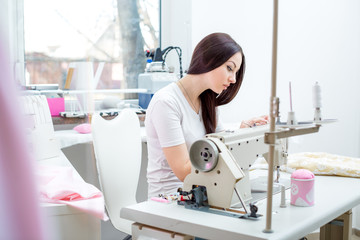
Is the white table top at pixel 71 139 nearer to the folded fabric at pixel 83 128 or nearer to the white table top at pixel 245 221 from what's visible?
the folded fabric at pixel 83 128

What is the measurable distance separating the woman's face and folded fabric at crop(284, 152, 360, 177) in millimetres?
396

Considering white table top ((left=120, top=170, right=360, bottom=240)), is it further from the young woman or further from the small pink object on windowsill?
the small pink object on windowsill

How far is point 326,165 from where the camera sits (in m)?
1.65

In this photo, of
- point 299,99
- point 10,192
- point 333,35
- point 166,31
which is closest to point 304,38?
point 333,35

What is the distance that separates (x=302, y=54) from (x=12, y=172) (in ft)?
9.97

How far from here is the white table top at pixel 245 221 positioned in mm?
1026

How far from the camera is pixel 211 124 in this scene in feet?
5.88

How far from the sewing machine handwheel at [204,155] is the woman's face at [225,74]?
0.62 m

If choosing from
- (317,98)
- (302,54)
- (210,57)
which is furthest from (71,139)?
(302,54)

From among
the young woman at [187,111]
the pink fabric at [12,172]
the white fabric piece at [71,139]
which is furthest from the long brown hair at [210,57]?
the pink fabric at [12,172]

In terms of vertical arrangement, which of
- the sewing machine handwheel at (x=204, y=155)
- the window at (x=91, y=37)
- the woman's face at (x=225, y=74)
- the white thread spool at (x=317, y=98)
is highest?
the window at (x=91, y=37)

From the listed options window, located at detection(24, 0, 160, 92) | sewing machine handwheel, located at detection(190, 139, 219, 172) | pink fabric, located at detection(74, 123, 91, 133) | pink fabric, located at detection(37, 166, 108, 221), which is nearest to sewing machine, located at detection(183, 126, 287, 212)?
sewing machine handwheel, located at detection(190, 139, 219, 172)

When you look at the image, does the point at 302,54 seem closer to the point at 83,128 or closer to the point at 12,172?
the point at 83,128

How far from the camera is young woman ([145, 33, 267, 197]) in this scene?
1583 mm
